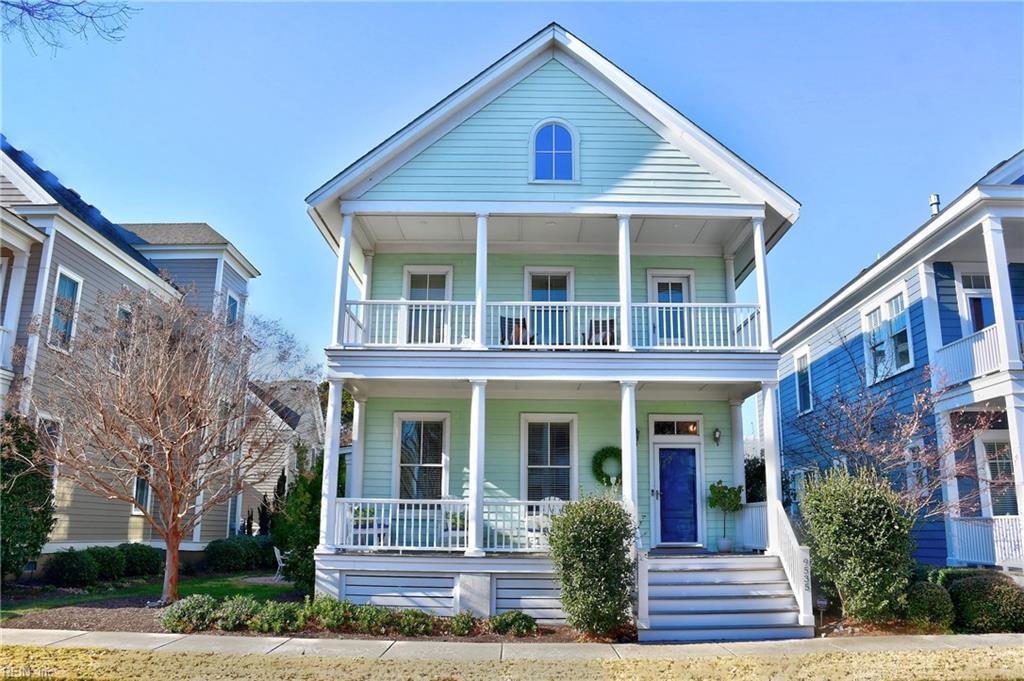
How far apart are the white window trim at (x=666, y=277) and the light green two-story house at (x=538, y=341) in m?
0.03

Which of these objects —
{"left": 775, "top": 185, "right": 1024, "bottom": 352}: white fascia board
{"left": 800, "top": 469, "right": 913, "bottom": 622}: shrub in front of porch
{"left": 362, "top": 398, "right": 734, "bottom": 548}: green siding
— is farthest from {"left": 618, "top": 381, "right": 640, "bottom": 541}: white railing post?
{"left": 775, "top": 185, "right": 1024, "bottom": 352}: white fascia board

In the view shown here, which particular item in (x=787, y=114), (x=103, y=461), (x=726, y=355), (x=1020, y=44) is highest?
(x=1020, y=44)

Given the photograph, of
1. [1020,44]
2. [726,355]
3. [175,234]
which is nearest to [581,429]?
[726,355]

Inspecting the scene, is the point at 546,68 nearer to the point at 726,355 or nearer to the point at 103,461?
the point at 726,355

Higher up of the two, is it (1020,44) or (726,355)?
(1020,44)

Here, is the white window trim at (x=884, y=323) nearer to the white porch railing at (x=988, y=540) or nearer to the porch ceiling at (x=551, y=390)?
the white porch railing at (x=988, y=540)

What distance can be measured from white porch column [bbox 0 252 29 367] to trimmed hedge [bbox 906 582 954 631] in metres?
15.6

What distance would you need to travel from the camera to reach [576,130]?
A: 13.7m

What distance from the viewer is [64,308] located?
15.0m

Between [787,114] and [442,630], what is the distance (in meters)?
9.78

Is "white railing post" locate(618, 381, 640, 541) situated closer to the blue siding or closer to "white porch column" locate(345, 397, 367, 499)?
"white porch column" locate(345, 397, 367, 499)

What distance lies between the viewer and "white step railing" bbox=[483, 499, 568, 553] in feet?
37.8

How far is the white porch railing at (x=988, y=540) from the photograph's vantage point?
1223 centimetres

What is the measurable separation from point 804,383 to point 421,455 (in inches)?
480
